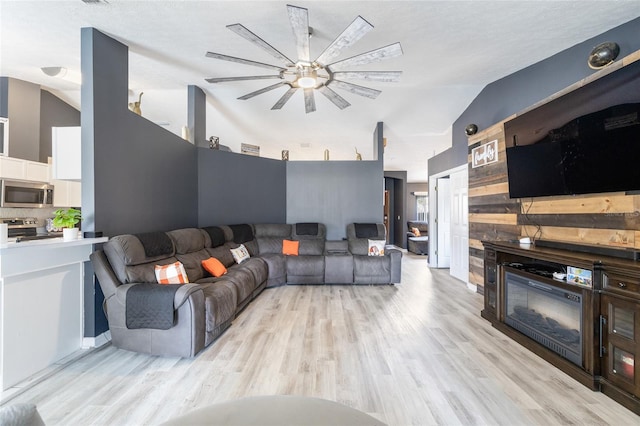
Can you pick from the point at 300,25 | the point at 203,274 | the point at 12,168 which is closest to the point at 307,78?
the point at 300,25

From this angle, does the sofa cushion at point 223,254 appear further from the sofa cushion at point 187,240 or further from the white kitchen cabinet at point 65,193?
the white kitchen cabinet at point 65,193

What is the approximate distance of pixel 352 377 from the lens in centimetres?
205

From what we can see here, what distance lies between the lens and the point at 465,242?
15.9 ft

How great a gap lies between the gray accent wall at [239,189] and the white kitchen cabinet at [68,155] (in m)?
2.01

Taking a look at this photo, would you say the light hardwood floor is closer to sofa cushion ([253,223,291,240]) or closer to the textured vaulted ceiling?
sofa cushion ([253,223,291,240])

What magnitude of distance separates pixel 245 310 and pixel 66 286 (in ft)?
5.79

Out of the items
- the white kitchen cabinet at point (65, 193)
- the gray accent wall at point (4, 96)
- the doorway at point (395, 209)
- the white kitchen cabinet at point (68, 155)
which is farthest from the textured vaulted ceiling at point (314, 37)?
the doorway at point (395, 209)

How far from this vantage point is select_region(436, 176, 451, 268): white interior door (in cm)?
585

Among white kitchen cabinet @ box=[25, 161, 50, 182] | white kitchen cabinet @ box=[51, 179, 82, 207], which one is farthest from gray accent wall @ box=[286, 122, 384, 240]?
white kitchen cabinet @ box=[25, 161, 50, 182]

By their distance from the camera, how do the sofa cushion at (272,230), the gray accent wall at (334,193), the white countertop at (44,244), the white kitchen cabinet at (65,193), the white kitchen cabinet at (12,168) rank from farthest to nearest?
the gray accent wall at (334,193) → the sofa cushion at (272,230) → the white kitchen cabinet at (65,193) → the white kitchen cabinet at (12,168) → the white countertop at (44,244)

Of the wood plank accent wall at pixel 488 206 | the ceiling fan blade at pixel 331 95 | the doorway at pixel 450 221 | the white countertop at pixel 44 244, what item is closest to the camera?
the white countertop at pixel 44 244

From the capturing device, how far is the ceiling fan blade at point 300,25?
Result: 193cm

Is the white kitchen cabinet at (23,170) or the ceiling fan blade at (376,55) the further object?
the white kitchen cabinet at (23,170)

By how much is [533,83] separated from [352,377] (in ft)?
12.8
